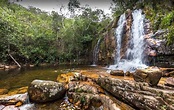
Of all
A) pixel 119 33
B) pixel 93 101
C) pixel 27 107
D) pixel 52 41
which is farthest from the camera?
pixel 52 41

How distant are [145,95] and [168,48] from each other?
9314 mm

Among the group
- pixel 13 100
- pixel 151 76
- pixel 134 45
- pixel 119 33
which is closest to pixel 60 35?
pixel 119 33

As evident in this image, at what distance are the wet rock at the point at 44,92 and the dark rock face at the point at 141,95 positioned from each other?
175cm

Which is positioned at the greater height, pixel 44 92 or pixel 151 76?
pixel 151 76

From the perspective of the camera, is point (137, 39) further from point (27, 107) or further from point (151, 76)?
point (27, 107)

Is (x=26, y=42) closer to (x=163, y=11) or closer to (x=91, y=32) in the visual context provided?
(x=91, y=32)

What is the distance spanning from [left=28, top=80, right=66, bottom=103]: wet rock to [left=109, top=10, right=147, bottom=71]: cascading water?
8.26 metres

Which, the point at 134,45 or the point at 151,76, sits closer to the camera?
the point at 151,76

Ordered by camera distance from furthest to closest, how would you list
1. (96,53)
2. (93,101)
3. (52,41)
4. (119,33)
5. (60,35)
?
(60,35)
(52,41)
(96,53)
(119,33)
(93,101)

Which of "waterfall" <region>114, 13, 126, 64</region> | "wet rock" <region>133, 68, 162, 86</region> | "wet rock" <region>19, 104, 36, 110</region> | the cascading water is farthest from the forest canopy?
"wet rock" <region>19, 104, 36, 110</region>

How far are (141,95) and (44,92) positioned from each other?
3.02m

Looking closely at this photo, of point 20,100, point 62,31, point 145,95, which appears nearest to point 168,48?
point 145,95

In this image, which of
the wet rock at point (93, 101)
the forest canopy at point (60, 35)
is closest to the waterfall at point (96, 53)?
the forest canopy at point (60, 35)

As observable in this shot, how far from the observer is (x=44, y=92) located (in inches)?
189
